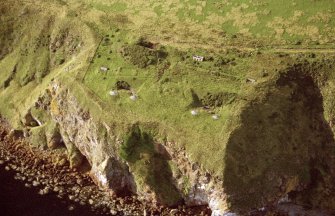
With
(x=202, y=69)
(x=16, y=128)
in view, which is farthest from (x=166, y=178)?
(x=16, y=128)

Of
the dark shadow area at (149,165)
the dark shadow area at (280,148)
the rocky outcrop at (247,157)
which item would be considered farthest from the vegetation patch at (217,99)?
the dark shadow area at (149,165)

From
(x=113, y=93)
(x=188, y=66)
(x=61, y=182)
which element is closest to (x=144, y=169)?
(x=113, y=93)

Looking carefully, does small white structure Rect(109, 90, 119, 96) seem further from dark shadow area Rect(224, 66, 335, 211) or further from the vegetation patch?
dark shadow area Rect(224, 66, 335, 211)

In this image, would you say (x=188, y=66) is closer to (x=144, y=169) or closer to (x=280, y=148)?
(x=144, y=169)

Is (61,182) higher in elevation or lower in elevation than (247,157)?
lower

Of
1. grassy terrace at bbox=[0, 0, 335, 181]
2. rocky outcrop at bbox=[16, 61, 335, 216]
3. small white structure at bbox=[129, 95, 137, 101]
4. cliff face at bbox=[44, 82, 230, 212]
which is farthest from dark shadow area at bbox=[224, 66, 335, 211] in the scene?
small white structure at bbox=[129, 95, 137, 101]

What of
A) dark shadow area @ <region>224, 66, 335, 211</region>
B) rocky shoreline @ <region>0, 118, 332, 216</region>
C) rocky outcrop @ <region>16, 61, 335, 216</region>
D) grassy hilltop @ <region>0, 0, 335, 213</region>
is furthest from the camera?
grassy hilltop @ <region>0, 0, 335, 213</region>
